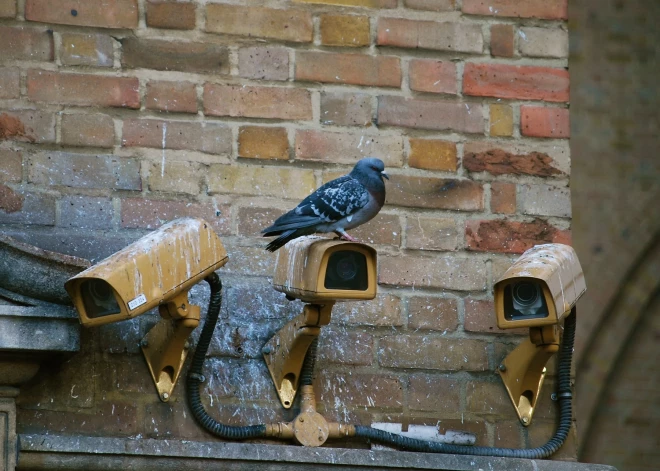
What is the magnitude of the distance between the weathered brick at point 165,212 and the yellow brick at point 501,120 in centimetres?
69

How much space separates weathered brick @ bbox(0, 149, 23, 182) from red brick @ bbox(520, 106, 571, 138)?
1198 millimetres

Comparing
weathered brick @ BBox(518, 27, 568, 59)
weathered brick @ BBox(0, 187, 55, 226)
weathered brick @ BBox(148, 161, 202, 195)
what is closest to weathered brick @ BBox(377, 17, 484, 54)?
weathered brick @ BBox(518, 27, 568, 59)

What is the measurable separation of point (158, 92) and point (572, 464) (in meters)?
1.28

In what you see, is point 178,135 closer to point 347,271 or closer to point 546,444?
point 347,271

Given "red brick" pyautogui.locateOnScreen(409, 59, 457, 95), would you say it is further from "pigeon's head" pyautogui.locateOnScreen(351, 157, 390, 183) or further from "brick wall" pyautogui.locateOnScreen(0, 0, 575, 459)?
"pigeon's head" pyautogui.locateOnScreen(351, 157, 390, 183)

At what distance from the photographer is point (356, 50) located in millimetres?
3391

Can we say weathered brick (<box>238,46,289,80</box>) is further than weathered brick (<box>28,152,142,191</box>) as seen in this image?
Yes

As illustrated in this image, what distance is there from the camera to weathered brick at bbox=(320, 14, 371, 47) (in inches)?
133

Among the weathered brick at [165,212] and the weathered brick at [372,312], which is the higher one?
the weathered brick at [165,212]

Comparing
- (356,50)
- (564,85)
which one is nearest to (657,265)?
(564,85)

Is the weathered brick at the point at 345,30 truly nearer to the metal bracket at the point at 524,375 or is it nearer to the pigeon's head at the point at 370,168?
the pigeon's head at the point at 370,168

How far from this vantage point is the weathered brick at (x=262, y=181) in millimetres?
3270

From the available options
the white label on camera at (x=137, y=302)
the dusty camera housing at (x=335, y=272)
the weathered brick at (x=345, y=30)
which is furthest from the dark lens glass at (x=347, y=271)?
the weathered brick at (x=345, y=30)

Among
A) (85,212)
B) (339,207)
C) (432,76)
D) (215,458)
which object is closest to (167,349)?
(215,458)
